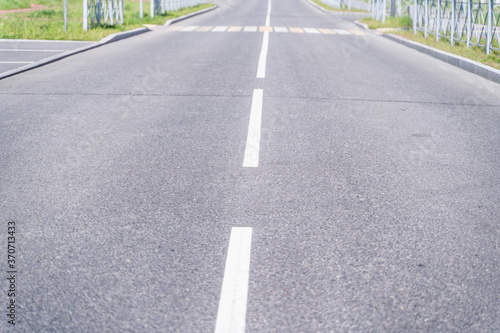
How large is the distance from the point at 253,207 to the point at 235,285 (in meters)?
1.19

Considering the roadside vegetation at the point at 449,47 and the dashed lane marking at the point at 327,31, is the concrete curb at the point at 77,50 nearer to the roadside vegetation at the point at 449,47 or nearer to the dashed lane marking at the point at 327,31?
the dashed lane marking at the point at 327,31

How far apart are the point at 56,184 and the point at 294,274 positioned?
2375mm

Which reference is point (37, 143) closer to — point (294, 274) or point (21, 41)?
point (294, 274)

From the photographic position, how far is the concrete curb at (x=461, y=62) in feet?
34.6

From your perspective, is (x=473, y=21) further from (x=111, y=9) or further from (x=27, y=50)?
(x=111, y=9)

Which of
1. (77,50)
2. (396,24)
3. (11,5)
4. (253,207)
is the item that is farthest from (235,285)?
(11,5)

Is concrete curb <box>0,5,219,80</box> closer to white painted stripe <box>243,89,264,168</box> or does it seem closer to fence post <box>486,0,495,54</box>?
white painted stripe <box>243,89,264,168</box>

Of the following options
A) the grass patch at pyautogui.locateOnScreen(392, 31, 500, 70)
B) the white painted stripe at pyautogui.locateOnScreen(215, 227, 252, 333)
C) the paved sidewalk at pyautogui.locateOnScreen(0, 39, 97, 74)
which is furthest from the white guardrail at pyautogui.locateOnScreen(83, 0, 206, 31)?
the white painted stripe at pyautogui.locateOnScreen(215, 227, 252, 333)

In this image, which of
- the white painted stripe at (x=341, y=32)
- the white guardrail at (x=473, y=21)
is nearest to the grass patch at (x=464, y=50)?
the white guardrail at (x=473, y=21)

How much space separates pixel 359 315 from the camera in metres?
2.79

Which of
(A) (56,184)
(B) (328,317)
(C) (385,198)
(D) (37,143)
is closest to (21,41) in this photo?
(D) (37,143)

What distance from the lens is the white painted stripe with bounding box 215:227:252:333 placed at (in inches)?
107

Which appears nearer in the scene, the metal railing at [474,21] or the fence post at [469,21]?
the metal railing at [474,21]

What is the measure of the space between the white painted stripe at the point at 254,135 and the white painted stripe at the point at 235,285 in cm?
161
